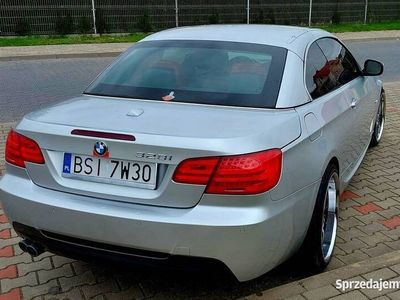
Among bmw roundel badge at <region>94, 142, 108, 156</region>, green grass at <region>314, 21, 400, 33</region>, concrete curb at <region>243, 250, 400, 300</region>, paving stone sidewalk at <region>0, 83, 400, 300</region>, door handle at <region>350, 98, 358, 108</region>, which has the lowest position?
green grass at <region>314, 21, 400, 33</region>

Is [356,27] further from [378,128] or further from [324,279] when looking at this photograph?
[324,279]

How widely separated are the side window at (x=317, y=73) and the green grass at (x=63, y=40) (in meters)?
14.6

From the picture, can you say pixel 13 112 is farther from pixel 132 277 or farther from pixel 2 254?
pixel 132 277

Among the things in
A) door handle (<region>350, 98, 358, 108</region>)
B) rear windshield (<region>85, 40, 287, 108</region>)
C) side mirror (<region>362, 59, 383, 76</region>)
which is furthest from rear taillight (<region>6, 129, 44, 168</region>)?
side mirror (<region>362, 59, 383, 76</region>)

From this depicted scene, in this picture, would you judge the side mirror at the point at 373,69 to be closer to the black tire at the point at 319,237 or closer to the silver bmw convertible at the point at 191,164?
the silver bmw convertible at the point at 191,164

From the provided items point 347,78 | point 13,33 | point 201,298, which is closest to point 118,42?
point 13,33

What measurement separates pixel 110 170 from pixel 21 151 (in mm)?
599

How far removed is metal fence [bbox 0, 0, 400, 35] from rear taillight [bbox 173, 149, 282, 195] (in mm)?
18857

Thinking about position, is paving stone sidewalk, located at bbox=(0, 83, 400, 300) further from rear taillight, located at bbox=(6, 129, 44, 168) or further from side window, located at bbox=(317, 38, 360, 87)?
side window, located at bbox=(317, 38, 360, 87)

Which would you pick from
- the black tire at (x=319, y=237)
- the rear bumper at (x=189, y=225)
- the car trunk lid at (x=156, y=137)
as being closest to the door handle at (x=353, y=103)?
the black tire at (x=319, y=237)

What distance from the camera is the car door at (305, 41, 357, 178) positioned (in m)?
3.37

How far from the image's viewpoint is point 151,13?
21.5 meters

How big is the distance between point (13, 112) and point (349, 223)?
5.79 meters

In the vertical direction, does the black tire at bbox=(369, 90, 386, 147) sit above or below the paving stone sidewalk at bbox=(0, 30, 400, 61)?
above
